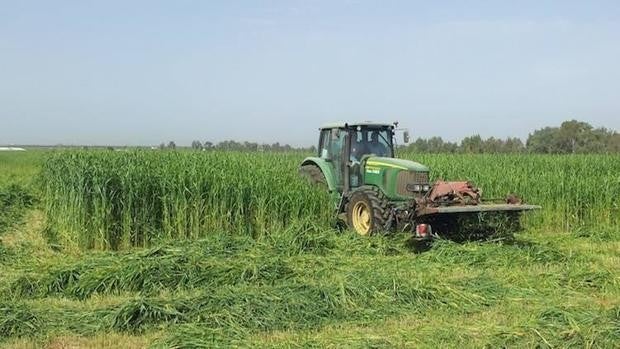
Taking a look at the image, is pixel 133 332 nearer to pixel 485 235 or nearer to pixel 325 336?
pixel 325 336

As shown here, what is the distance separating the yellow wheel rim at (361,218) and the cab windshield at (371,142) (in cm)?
105

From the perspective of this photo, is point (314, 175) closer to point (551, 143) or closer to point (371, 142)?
point (371, 142)

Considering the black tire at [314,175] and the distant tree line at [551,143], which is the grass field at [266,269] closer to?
the black tire at [314,175]

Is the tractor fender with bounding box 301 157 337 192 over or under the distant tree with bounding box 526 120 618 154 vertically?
under

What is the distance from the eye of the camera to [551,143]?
51344mm

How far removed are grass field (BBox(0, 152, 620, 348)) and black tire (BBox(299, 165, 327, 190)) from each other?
0.37m

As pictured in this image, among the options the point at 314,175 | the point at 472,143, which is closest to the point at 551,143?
the point at 472,143

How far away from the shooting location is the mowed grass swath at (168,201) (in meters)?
10.4

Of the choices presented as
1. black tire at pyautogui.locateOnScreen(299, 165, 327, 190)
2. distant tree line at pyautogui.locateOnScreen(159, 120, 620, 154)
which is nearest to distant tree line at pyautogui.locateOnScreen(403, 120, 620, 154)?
distant tree line at pyautogui.locateOnScreen(159, 120, 620, 154)

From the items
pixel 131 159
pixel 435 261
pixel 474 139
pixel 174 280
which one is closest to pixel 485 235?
pixel 435 261

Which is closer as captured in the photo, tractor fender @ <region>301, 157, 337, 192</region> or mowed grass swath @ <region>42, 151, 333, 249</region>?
mowed grass swath @ <region>42, 151, 333, 249</region>

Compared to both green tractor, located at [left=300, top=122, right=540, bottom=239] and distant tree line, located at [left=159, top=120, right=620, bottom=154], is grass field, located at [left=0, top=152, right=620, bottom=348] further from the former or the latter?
distant tree line, located at [left=159, top=120, right=620, bottom=154]

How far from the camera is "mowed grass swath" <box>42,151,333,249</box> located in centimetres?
1044

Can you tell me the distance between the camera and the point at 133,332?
5574 mm
